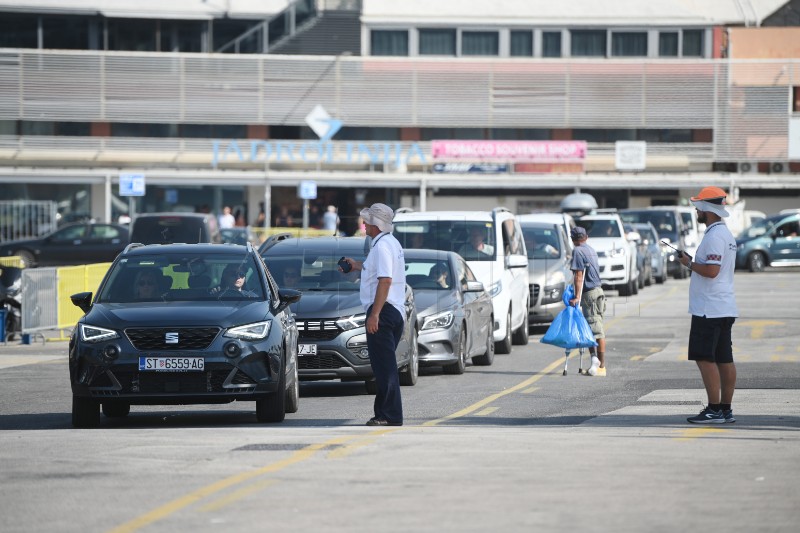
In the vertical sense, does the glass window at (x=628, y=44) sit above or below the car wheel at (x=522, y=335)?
above

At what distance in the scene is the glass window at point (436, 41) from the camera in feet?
251

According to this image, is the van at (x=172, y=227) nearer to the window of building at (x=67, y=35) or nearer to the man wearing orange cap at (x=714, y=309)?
the man wearing orange cap at (x=714, y=309)

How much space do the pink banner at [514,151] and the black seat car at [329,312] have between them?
5280 centimetres

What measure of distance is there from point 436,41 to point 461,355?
58.6 metres

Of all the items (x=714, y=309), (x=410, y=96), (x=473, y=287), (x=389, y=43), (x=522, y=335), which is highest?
(x=389, y=43)

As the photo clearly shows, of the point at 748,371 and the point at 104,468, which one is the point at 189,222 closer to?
the point at 748,371

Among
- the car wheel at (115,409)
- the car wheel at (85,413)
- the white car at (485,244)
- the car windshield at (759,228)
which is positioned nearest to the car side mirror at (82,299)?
the car wheel at (85,413)

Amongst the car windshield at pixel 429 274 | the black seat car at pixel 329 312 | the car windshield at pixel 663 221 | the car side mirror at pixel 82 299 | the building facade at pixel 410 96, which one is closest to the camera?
the car side mirror at pixel 82 299

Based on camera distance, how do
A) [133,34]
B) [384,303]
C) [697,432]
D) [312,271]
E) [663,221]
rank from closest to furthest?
[697,432] < [384,303] < [312,271] < [663,221] < [133,34]

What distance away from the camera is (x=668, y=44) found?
76312 mm

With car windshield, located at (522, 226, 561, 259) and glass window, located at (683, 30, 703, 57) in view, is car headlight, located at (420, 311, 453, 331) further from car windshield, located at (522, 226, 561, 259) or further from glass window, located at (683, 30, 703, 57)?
glass window, located at (683, 30, 703, 57)

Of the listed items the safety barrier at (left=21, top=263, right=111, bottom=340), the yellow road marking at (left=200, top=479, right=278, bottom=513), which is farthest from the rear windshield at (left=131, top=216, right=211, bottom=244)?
the yellow road marking at (left=200, top=479, right=278, bottom=513)

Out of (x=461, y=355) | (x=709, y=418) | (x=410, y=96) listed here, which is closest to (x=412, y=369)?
(x=461, y=355)

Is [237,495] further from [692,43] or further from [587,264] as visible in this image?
[692,43]
